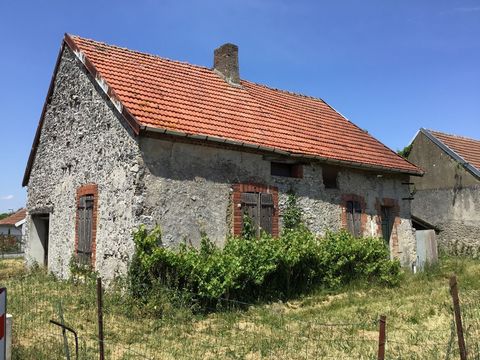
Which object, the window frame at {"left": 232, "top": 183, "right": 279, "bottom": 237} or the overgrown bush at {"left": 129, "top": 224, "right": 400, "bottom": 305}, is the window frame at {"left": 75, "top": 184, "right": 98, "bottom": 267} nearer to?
the overgrown bush at {"left": 129, "top": 224, "right": 400, "bottom": 305}

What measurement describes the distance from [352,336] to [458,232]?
1292cm

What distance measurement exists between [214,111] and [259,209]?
2.85 meters

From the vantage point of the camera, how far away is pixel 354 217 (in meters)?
13.0

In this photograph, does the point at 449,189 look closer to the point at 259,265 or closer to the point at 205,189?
the point at 259,265

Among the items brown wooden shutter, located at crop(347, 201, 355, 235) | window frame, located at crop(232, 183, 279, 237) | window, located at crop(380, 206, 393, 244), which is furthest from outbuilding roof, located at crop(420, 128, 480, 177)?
window frame, located at crop(232, 183, 279, 237)

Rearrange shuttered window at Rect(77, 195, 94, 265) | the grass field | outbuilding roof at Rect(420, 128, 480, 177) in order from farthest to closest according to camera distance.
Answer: outbuilding roof at Rect(420, 128, 480, 177)
shuttered window at Rect(77, 195, 94, 265)
the grass field

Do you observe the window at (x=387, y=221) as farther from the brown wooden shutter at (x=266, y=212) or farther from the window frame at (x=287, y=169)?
the brown wooden shutter at (x=266, y=212)

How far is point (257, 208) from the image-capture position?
426 inches

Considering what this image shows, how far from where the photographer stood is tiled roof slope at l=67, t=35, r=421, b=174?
33.9ft

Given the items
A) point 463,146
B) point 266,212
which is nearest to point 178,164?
point 266,212

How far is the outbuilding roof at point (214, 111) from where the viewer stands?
10.1m

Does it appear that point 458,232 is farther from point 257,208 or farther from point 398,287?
point 257,208

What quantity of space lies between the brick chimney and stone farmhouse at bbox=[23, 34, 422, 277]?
38 millimetres

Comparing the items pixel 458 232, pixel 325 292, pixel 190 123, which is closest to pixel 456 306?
pixel 325 292
